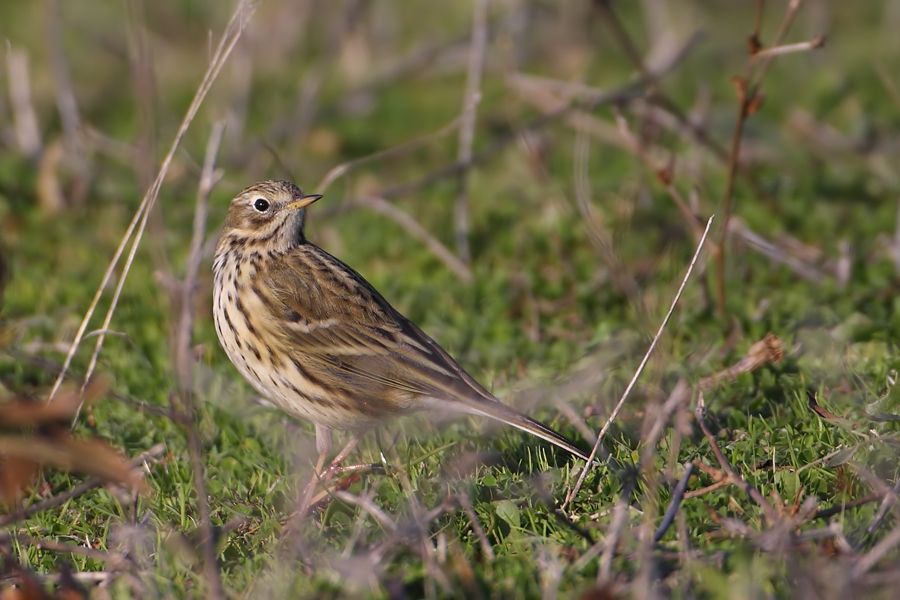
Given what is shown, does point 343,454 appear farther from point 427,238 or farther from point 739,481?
point 427,238

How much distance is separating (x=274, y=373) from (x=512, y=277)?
2.22 m

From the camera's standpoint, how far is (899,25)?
37.2 feet

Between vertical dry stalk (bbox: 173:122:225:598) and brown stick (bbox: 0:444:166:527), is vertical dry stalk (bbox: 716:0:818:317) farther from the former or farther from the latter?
brown stick (bbox: 0:444:166:527)

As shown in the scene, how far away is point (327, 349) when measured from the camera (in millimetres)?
5633

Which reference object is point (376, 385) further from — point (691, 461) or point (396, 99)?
point (396, 99)

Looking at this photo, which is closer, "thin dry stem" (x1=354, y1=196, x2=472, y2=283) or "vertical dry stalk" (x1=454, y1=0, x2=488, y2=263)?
"vertical dry stalk" (x1=454, y1=0, x2=488, y2=263)

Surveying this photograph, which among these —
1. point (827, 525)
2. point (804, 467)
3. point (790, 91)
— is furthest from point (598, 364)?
point (790, 91)

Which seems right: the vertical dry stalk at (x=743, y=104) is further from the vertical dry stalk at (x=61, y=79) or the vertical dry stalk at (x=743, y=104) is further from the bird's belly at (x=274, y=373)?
the vertical dry stalk at (x=61, y=79)

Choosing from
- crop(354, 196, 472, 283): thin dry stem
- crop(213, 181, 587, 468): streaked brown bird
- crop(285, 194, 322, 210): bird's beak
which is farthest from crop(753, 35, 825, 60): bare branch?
crop(354, 196, 472, 283): thin dry stem

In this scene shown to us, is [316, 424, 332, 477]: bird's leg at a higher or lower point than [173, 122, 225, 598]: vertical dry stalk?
lower

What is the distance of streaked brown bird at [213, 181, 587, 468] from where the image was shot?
5.51 meters

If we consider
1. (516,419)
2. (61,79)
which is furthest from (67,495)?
(61,79)

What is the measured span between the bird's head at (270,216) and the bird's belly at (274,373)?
0.48 m

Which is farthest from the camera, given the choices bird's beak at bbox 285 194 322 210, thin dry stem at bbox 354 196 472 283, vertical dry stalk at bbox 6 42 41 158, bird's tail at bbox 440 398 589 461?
vertical dry stalk at bbox 6 42 41 158
